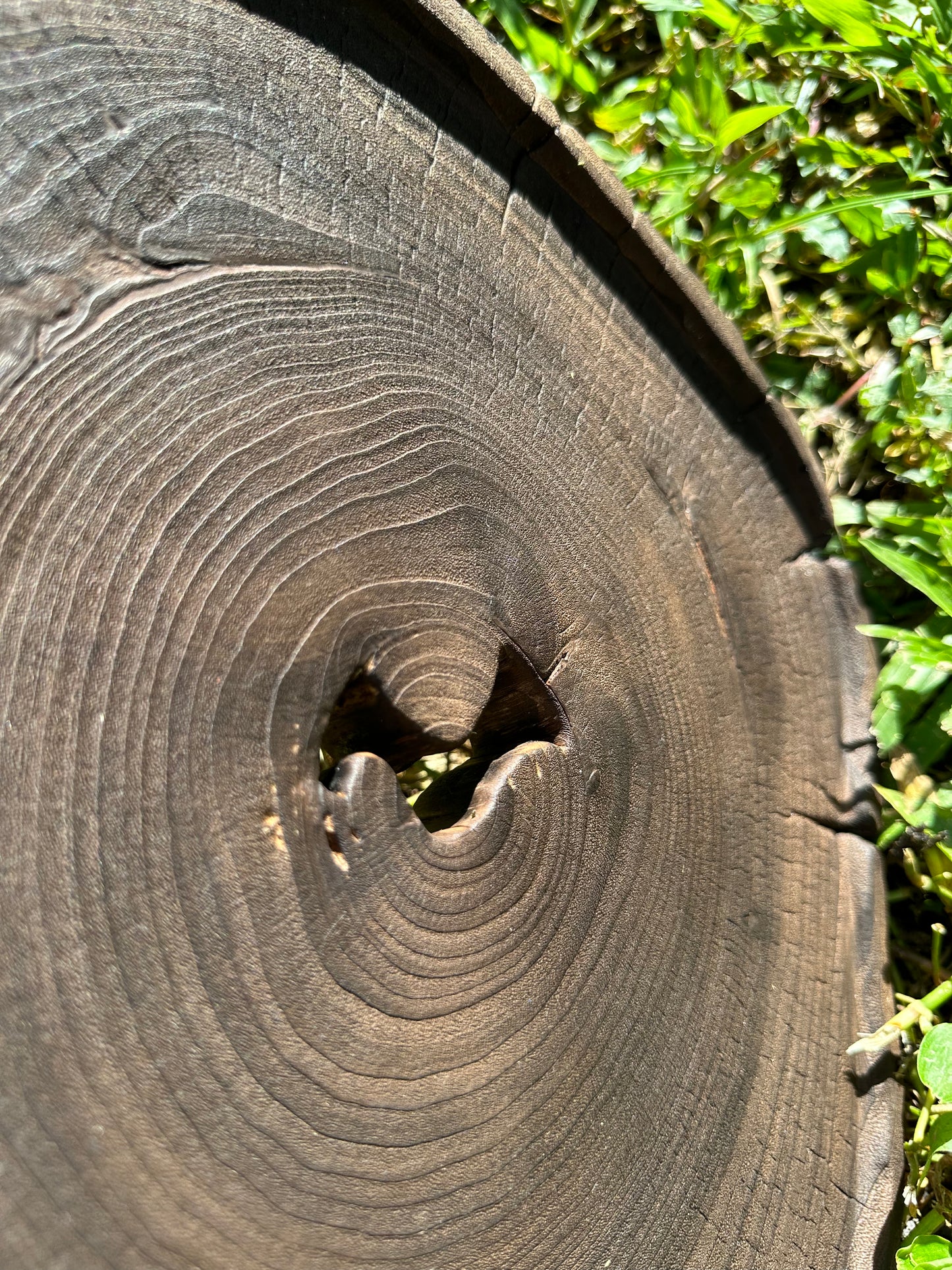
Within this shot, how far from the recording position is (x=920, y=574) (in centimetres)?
150

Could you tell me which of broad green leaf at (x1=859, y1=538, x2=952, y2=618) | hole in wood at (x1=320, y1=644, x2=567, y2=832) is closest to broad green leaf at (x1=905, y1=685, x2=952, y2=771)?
broad green leaf at (x1=859, y1=538, x2=952, y2=618)

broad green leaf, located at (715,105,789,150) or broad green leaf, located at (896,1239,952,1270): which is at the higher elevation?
broad green leaf, located at (715,105,789,150)

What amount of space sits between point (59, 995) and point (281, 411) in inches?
19.1

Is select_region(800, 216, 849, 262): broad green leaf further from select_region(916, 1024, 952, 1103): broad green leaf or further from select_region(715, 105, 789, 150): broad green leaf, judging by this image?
select_region(916, 1024, 952, 1103): broad green leaf

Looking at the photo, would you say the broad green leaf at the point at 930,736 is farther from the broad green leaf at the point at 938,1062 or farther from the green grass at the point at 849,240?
the broad green leaf at the point at 938,1062

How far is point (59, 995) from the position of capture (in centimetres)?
70

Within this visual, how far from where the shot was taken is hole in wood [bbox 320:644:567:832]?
952mm

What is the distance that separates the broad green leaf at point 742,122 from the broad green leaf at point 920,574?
652 millimetres

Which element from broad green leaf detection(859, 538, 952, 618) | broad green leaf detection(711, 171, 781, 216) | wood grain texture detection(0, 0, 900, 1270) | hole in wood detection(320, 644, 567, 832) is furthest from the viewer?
broad green leaf detection(711, 171, 781, 216)

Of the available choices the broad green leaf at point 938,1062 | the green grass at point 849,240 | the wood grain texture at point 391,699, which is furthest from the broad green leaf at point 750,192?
the broad green leaf at point 938,1062

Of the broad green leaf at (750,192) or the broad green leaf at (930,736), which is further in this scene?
the broad green leaf at (750,192)

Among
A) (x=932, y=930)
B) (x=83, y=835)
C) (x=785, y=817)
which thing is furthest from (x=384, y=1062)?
(x=932, y=930)

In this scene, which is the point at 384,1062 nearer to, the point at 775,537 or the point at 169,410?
the point at 169,410

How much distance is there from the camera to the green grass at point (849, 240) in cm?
153
